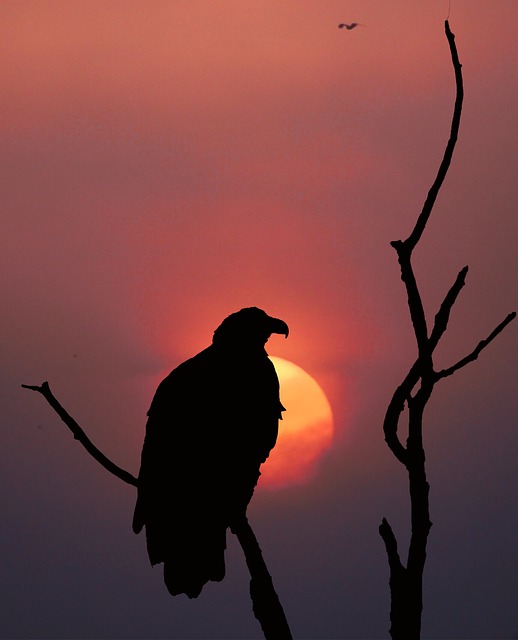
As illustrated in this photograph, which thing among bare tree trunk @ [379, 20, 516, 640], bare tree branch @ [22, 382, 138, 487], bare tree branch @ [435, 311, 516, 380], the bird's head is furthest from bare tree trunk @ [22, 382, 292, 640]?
the bird's head

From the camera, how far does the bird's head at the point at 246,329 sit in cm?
762

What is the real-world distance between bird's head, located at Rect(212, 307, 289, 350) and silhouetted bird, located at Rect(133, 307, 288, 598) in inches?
14.9

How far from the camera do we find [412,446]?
353 centimetres

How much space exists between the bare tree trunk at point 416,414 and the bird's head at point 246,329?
13.1 ft

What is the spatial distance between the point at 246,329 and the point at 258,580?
11.9ft

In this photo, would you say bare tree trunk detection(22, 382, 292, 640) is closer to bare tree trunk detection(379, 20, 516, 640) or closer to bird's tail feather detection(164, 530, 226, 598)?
bare tree trunk detection(379, 20, 516, 640)

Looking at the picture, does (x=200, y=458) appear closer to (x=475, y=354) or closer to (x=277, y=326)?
(x=277, y=326)

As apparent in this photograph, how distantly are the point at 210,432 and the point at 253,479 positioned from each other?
61cm

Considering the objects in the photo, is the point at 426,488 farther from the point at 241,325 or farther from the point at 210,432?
the point at 241,325

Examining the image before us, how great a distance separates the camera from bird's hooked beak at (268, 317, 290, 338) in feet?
26.3

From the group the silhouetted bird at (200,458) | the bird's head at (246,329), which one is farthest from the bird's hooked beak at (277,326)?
the silhouetted bird at (200,458)

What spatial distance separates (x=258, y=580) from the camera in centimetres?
436

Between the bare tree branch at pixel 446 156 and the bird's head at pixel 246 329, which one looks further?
the bird's head at pixel 246 329

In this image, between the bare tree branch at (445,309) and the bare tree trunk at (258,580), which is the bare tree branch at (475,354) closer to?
the bare tree branch at (445,309)
